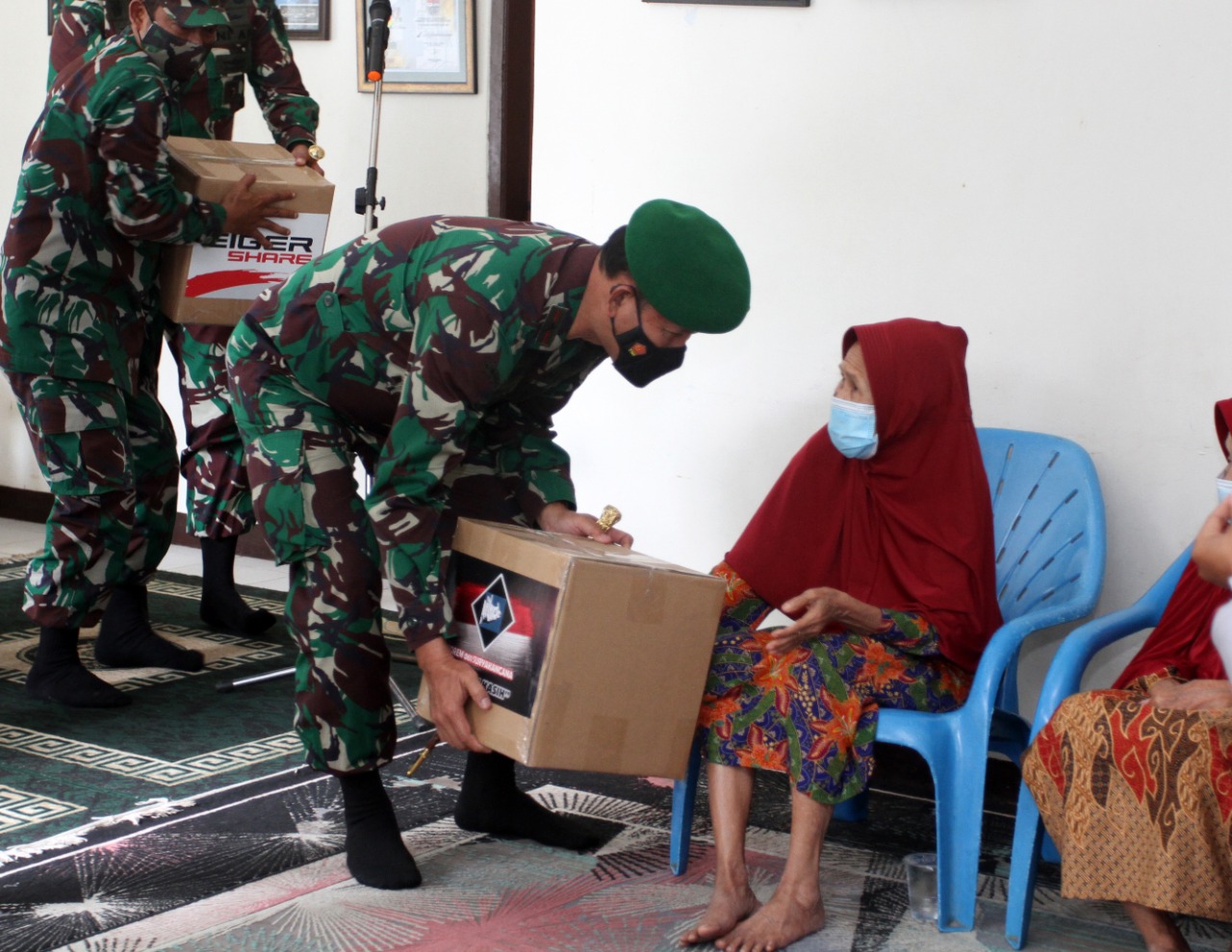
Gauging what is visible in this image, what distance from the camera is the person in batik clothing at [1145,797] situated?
171 cm

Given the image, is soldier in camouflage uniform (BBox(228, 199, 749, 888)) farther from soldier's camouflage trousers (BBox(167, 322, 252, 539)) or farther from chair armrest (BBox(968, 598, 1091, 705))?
soldier's camouflage trousers (BBox(167, 322, 252, 539))

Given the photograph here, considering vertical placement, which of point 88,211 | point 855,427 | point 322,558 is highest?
point 88,211

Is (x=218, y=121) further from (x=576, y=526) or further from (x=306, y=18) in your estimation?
(x=576, y=526)

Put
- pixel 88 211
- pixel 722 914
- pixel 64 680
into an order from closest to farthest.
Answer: pixel 722 914 → pixel 88 211 → pixel 64 680

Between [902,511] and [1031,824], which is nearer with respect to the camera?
[1031,824]

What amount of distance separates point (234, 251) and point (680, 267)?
155 centimetres

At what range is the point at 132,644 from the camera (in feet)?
10.6

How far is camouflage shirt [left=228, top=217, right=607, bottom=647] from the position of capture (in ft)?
5.79

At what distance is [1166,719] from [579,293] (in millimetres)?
997

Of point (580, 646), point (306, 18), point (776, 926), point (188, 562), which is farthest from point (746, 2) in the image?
point (188, 562)

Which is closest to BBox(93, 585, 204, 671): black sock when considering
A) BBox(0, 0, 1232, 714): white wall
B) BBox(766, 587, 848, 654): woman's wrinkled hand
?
BBox(0, 0, 1232, 714): white wall

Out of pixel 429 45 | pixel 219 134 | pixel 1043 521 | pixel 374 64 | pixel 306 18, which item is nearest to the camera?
pixel 1043 521

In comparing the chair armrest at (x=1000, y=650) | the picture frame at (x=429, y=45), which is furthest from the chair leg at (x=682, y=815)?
the picture frame at (x=429, y=45)

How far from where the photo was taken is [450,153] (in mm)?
4125
